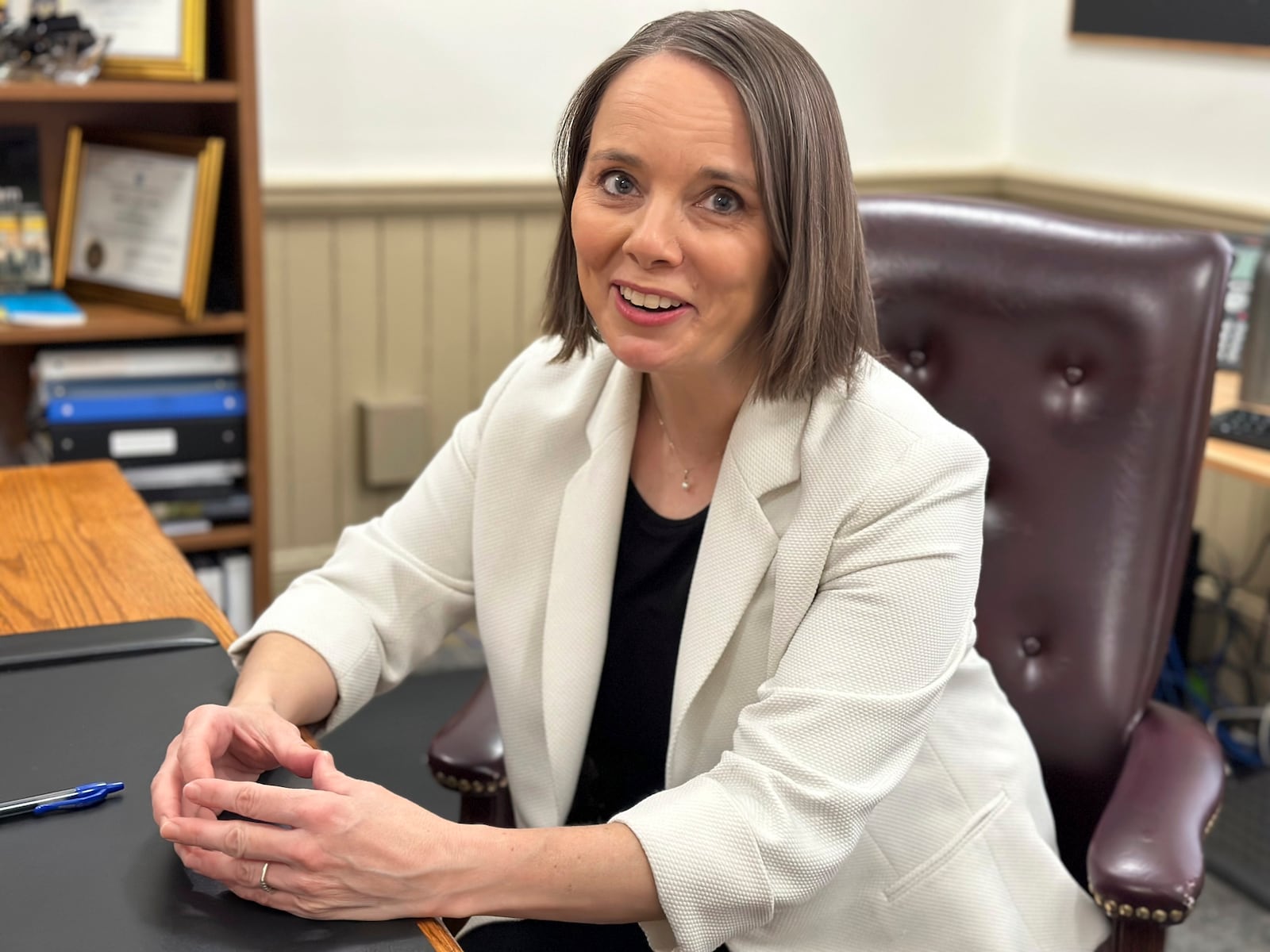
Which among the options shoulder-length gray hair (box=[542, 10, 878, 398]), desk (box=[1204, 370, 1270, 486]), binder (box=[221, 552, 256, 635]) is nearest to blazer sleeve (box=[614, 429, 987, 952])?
shoulder-length gray hair (box=[542, 10, 878, 398])

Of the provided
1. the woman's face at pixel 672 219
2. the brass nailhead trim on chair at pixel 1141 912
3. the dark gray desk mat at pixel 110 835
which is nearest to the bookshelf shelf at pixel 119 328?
the dark gray desk mat at pixel 110 835

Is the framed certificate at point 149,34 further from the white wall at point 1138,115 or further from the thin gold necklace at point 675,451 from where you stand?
the white wall at point 1138,115

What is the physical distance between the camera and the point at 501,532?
1278 millimetres

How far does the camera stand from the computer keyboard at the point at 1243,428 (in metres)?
2.01

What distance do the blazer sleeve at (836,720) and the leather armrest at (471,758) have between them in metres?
0.35

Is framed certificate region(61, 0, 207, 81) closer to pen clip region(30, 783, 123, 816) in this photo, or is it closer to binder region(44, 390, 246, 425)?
binder region(44, 390, 246, 425)

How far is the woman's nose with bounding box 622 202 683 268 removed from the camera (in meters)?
1.08

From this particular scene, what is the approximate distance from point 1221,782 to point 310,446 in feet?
7.06

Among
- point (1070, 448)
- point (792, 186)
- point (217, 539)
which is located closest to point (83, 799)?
point (792, 186)

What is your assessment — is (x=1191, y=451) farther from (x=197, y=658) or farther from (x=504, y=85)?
(x=504, y=85)

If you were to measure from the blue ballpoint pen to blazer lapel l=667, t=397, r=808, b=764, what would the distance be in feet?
1.46

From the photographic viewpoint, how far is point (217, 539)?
2648 millimetres

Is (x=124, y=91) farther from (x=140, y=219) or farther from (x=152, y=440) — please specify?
(x=152, y=440)

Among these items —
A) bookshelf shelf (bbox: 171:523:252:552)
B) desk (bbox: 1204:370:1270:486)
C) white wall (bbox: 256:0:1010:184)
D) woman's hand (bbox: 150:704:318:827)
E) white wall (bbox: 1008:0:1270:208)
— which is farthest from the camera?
white wall (bbox: 256:0:1010:184)
